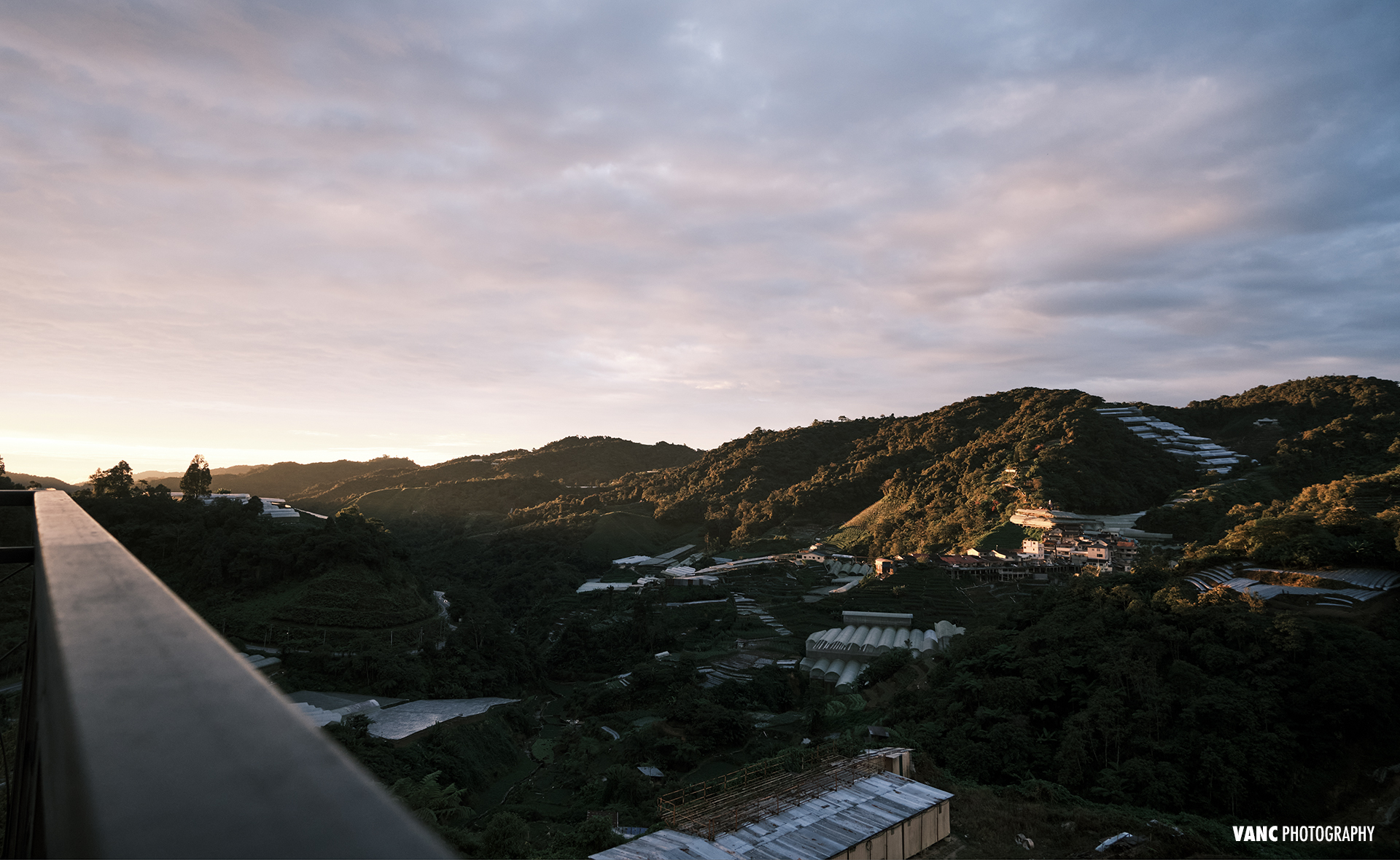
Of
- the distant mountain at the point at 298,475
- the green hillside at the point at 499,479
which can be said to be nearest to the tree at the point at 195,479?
the green hillside at the point at 499,479

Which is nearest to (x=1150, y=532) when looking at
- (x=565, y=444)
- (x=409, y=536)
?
(x=409, y=536)

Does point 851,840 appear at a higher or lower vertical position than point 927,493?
lower

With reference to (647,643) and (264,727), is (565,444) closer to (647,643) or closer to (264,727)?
(647,643)

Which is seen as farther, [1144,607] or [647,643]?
[647,643]

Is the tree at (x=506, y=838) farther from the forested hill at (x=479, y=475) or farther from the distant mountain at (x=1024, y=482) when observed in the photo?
the forested hill at (x=479, y=475)

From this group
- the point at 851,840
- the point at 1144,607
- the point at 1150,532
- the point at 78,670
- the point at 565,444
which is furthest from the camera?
the point at 565,444

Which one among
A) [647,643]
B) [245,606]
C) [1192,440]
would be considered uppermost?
[1192,440]
